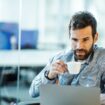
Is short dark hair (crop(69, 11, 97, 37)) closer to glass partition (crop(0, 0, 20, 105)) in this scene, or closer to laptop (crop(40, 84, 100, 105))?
laptop (crop(40, 84, 100, 105))

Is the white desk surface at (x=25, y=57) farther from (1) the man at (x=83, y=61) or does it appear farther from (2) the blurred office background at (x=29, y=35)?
(1) the man at (x=83, y=61)

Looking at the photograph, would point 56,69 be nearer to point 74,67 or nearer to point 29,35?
point 74,67

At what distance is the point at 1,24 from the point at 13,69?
56 cm

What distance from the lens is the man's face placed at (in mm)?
1863

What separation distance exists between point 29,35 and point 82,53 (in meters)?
1.58

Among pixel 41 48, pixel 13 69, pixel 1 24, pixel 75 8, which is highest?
pixel 75 8

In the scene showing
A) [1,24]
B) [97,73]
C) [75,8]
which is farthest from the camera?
[75,8]

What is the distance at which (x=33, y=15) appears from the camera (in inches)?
137

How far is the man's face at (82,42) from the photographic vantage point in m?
1.86

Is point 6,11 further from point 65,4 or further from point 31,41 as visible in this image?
point 65,4

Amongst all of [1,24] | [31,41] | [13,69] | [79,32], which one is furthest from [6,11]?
[79,32]

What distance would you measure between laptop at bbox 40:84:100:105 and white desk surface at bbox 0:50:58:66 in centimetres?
187

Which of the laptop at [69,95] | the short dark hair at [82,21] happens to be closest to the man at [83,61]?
the short dark hair at [82,21]

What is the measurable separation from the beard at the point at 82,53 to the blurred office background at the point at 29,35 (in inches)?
47.3
